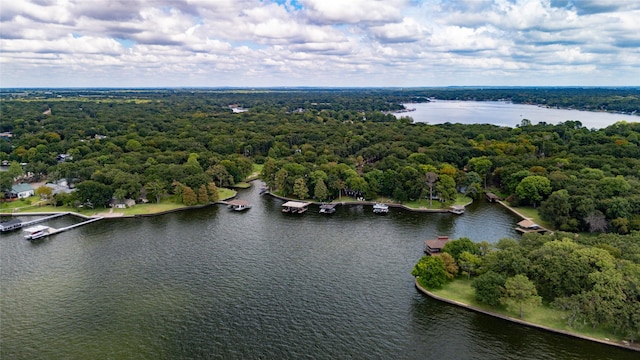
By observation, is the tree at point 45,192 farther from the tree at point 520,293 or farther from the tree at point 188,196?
the tree at point 520,293

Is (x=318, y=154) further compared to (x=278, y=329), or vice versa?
(x=318, y=154)

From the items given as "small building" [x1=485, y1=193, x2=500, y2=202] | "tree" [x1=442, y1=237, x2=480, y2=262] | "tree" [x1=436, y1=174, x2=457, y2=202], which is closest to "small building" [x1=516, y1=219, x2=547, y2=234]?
"tree" [x1=436, y1=174, x2=457, y2=202]

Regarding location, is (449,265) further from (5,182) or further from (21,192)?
(21,192)

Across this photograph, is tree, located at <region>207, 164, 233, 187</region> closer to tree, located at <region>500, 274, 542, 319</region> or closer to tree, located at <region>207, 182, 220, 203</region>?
tree, located at <region>207, 182, 220, 203</region>

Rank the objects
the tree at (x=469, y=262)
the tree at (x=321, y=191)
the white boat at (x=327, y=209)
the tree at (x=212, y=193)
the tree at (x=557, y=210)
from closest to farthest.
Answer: the tree at (x=469, y=262) < the tree at (x=557, y=210) < the white boat at (x=327, y=209) < the tree at (x=321, y=191) < the tree at (x=212, y=193)

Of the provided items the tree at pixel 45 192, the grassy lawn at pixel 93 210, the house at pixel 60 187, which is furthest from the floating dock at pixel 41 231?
the house at pixel 60 187

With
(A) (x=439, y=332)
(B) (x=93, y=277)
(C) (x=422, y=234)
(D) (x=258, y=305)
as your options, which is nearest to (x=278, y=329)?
(D) (x=258, y=305)

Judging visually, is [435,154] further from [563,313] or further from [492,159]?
[563,313]
